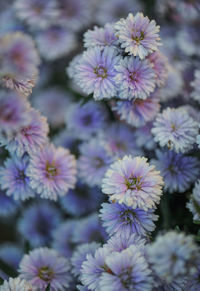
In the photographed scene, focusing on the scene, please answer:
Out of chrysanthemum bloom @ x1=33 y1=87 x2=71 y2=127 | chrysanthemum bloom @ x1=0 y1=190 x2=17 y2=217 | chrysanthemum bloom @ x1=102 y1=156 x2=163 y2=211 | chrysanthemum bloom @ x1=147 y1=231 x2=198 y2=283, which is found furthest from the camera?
chrysanthemum bloom @ x1=33 y1=87 x2=71 y2=127

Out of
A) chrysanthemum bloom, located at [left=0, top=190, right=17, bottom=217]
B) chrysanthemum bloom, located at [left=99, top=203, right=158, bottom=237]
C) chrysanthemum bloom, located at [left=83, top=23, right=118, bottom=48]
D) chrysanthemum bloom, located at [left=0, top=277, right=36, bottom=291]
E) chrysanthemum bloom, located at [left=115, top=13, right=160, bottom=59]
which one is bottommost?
chrysanthemum bloom, located at [left=0, top=277, right=36, bottom=291]

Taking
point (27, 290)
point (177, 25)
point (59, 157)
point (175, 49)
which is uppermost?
point (177, 25)

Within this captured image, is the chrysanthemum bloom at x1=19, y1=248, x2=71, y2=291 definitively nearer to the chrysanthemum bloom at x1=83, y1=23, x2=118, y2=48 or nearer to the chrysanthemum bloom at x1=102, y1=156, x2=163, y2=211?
the chrysanthemum bloom at x1=102, y1=156, x2=163, y2=211

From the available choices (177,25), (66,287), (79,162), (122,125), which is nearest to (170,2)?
(177,25)

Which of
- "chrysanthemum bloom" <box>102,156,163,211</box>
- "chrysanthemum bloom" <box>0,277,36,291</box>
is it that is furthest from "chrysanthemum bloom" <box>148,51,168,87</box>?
"chrysanthemum bloom" <box>0,277,36,291</box>

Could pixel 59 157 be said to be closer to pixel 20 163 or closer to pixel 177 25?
pixel 20 163

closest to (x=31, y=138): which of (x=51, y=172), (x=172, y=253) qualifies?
(x=51, y=172)
